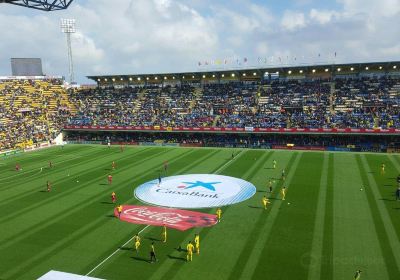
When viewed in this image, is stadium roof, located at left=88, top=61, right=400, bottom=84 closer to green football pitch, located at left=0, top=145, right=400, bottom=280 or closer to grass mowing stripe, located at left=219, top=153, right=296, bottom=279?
green football pitch, located at left=0, top=145, right=400, bottom=280

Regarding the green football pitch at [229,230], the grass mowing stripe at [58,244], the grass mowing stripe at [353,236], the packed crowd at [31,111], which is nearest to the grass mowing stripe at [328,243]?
the green football pitch at [229,230]

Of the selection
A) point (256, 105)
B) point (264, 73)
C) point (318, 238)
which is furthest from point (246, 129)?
point (318, 238)

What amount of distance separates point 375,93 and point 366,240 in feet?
177

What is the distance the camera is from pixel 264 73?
81188 millimetres

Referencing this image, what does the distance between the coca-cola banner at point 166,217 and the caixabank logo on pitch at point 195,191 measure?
155cm

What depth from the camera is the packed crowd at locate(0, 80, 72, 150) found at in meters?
70.9

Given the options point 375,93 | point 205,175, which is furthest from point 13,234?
point 375,93

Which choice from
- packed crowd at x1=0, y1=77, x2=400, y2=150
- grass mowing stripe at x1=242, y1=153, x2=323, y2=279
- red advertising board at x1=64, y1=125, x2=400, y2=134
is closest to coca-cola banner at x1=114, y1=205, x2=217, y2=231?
grass mowing stripe at x1=242, y1=153, x2=323, y2=279

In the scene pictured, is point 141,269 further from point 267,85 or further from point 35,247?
point 267,85

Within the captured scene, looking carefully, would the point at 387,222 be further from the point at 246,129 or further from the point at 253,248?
the point at 246,129

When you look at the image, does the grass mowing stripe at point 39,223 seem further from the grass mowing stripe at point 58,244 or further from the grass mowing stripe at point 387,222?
the grass mowing stripe at point 387,222

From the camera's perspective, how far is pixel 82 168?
161 feet

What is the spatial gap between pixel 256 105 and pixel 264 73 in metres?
10.4

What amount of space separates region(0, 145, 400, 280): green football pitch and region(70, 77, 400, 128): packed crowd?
802 inches
